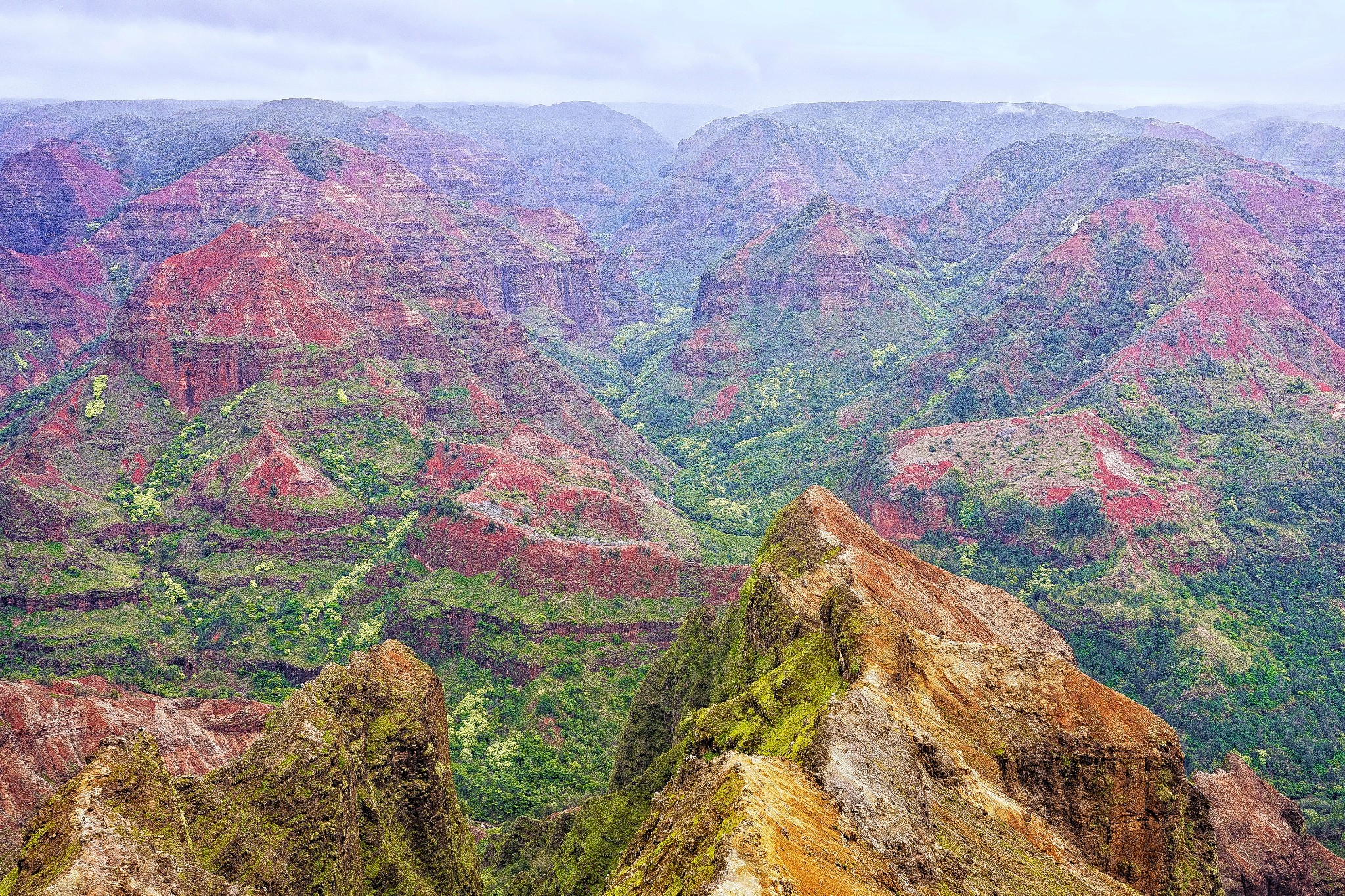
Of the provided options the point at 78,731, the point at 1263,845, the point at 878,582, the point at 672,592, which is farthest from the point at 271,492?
the point at 1263,845

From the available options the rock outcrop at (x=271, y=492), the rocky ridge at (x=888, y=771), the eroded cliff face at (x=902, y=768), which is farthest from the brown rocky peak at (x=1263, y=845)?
the rock outcrop at (x=271, y=492)

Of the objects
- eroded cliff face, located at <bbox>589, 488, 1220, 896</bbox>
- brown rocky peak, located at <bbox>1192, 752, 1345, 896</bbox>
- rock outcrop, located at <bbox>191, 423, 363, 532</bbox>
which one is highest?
eroded cliff face, located at <bbox>589, 488, 1220, 896</bbox>

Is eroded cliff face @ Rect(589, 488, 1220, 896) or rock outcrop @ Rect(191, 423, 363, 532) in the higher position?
eroded cliff face @ Rect(589, 488, 1220, 896)

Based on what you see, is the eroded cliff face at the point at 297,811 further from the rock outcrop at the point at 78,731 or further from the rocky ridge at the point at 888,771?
the rock outcrop at the point at 78,731

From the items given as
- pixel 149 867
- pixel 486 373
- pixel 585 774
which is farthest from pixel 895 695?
pixel 486 373

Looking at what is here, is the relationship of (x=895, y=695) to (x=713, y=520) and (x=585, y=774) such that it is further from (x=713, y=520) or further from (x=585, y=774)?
(x=713, y=520)

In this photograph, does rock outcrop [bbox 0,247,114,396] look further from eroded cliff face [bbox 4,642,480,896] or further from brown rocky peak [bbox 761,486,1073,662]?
brown rocky peak [bbox 761,486,1073,662]

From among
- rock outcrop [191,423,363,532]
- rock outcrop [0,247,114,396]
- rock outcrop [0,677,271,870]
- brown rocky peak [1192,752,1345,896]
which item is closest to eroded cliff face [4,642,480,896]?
rock outcrop [0,677,271,870]
